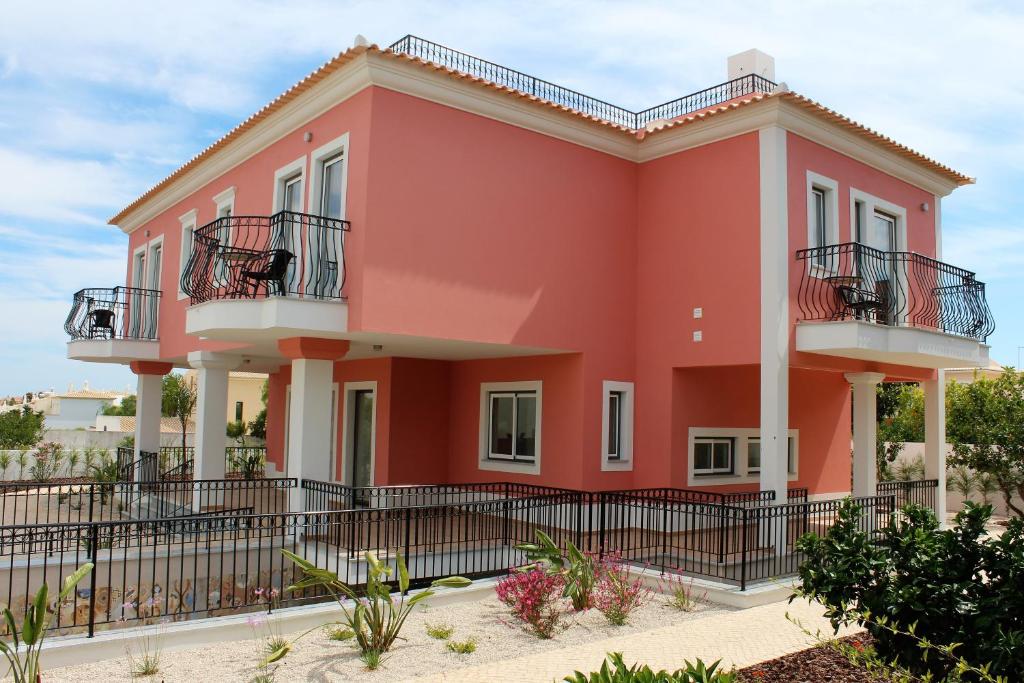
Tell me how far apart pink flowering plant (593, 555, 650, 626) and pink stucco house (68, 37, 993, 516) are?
3.72 m

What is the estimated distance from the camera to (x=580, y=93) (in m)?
14.5

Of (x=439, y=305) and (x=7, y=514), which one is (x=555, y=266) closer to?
(x=439, y=305)

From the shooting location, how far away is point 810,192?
1352cm

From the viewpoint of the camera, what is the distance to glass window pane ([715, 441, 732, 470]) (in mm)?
15258

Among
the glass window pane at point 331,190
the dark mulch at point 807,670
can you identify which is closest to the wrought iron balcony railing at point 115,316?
the glass window pane at point 331,190

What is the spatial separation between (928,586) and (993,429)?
44.1 ft

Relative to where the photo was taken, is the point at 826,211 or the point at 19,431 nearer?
the point at 826,211

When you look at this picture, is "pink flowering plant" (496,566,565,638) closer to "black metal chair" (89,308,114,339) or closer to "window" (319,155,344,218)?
"window" (319,155,344,218)

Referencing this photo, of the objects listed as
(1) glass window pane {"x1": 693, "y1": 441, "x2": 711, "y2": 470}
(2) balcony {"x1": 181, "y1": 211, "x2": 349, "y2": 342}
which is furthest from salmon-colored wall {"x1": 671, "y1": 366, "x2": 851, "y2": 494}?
(2) balcony {"x1": 181, "y1": 211, "x2": 349, "y2": 342}

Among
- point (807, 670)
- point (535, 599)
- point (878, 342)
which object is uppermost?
point (878, 342)

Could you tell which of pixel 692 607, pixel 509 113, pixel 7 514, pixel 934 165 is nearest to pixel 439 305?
pixel 509 113

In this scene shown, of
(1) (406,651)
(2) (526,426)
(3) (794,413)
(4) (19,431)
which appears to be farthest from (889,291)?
(4) (19,431)

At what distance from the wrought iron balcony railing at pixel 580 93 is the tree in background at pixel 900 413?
38.8 ft

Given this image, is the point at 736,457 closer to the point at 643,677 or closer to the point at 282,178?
the point at 282,178
